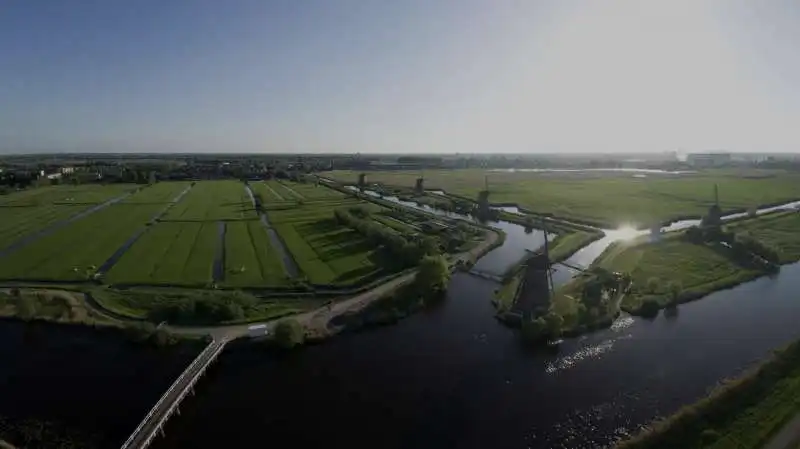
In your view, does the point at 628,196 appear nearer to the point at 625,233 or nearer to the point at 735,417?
the point at 625,233

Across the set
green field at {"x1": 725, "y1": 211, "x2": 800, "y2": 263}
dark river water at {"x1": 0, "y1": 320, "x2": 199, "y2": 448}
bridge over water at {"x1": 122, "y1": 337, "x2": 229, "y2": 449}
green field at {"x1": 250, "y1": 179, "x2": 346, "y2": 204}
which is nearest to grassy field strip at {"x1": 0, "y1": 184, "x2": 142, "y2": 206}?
green field at {"x1": 250, "y1": 179, "x2": 346, "y2": 204}

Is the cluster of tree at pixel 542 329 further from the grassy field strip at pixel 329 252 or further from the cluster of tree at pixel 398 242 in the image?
the grassy field strip at pixel 329 252

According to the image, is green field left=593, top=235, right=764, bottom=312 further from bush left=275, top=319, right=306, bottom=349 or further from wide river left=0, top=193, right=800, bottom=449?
bush left=275, top=319, right=306, bottom=349

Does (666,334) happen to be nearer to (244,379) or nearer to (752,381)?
(752,381)

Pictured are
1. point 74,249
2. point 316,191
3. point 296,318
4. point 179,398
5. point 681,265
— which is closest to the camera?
point 179,398

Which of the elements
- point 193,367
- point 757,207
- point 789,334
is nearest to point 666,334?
point 789,334

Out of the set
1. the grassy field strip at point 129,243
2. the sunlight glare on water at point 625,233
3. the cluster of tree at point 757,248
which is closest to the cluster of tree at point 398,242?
the sunlight glare on water at point 625,233

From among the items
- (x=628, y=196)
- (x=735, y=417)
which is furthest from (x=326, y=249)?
(x=628, y=196)
